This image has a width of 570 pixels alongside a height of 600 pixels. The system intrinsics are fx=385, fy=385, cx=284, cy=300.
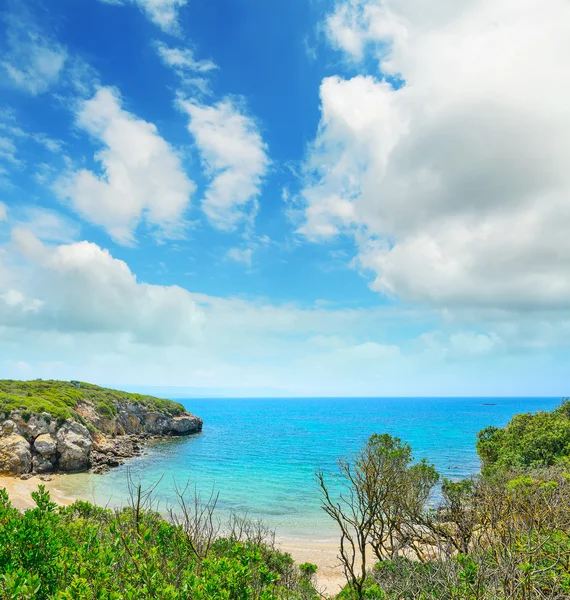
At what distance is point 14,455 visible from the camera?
1574 inches

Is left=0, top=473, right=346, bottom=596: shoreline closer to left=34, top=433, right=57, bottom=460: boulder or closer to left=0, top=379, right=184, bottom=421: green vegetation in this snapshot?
left=34, top=433, right=57, bottom=460: boulder

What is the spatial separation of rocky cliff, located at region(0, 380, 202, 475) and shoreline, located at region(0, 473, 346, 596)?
2289mm

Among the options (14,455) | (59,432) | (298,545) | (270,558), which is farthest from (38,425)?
(270,558)

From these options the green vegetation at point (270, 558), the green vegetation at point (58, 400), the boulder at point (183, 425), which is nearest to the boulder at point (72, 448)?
the green vegetation at point (58, 400)

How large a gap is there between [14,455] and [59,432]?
612 centimetres

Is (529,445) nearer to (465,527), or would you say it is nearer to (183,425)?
(465,527)

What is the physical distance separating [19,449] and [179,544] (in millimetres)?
42172

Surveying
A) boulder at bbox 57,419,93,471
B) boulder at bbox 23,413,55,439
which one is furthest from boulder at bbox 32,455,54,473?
boulder at bbox 23,413,55,439

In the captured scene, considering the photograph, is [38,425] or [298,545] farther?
[38,425]

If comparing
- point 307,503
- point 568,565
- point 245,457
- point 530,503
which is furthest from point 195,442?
point 568,565

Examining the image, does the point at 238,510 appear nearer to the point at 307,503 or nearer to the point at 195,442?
the point at 307,503

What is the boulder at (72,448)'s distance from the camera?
44.6 meters

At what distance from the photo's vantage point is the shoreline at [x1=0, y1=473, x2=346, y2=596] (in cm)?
2077

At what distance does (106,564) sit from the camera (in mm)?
5867
